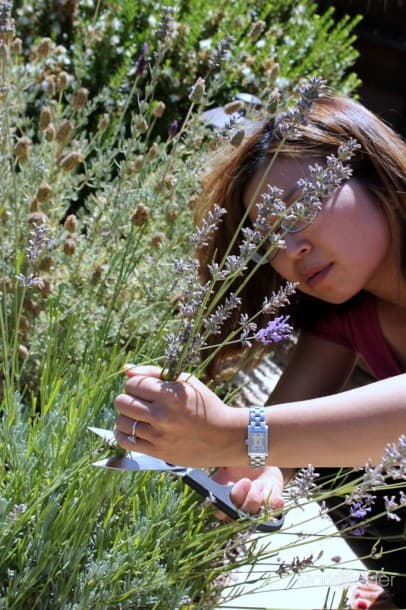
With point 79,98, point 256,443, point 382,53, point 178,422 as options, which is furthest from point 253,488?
point 382,53

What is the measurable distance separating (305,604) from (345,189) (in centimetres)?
102

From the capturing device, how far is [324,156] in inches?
70.4

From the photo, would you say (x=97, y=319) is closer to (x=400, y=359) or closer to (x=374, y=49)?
(x=400, y=359)

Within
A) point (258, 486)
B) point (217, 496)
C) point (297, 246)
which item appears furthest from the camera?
point (297, 246)

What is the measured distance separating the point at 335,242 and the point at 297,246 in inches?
3.4

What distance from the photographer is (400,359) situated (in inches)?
78.0

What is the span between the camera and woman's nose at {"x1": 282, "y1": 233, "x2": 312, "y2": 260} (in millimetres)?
1615

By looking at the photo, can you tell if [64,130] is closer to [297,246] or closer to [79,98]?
[79,98]

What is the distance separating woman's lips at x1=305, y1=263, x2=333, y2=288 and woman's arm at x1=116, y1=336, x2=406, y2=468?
1.34ft

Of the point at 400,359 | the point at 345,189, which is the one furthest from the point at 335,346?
the point at 345,189

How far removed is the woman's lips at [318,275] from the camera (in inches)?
65.8

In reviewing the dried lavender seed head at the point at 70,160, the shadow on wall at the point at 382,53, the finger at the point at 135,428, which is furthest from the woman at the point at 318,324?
the shadow on wall at the point at 382,53

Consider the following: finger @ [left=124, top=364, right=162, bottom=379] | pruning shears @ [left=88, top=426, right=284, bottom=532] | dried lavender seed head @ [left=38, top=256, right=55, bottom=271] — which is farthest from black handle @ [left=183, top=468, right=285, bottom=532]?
dried lavender seed head @ [left=38, top=256, right=55, bottom=271]

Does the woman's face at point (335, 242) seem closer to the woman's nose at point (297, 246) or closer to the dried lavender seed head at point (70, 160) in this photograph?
the woman's nose at point (297, 246)
